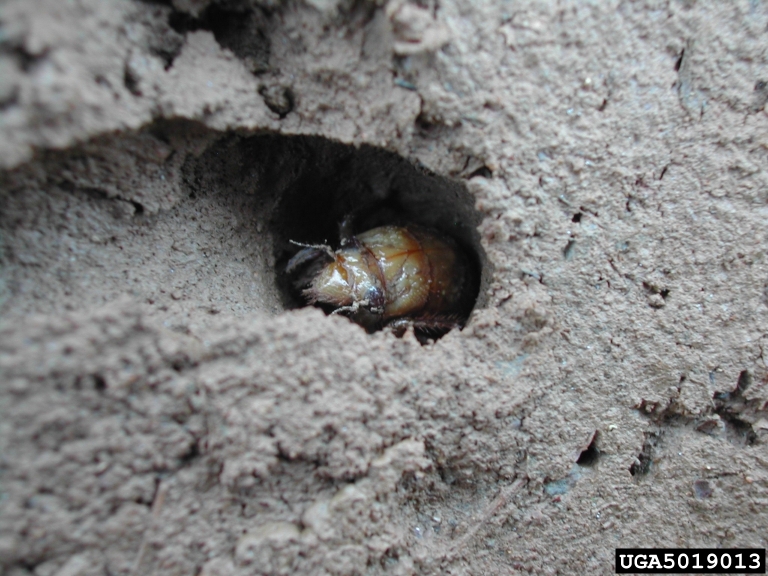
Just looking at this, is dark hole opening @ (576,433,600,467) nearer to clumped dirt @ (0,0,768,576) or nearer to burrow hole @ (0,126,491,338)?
clumped dirt @ (0,0,768,576)

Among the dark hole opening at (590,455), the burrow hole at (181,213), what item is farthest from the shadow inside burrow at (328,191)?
the dark hole opening at (590,455)

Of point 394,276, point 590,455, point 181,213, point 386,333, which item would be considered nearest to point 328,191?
point 394,276

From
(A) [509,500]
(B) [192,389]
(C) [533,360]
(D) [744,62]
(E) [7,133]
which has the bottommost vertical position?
(A) [509,500]

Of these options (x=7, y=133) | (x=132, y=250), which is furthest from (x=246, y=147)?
(x=7, y=133)

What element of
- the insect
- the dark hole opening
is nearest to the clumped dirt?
the dark hole opening

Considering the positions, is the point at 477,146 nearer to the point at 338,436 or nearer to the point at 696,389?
the point at 338,436

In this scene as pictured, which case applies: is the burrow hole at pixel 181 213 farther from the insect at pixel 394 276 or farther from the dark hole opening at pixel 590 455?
the dark hole opening at pixel 590 455
